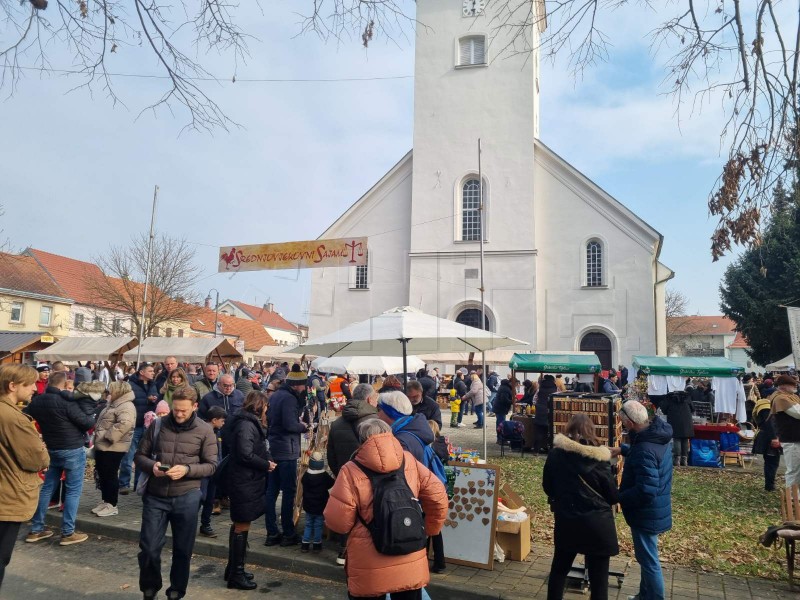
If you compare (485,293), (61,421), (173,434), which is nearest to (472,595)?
(173,434)

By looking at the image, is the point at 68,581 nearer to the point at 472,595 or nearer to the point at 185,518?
the point at 185,518

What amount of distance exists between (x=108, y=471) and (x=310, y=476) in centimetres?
311

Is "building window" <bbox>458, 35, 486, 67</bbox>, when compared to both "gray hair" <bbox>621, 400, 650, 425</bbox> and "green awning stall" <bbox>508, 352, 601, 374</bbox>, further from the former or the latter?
"gray hair" <bbox>621, 400, 650, 425</bbox>

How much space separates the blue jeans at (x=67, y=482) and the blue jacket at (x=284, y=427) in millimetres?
2103

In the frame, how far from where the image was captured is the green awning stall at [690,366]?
14.9m

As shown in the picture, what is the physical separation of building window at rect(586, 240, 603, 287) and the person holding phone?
78.1 feet

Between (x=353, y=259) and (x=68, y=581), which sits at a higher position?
(x=353, y=259)

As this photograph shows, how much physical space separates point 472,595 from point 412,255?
22.6m

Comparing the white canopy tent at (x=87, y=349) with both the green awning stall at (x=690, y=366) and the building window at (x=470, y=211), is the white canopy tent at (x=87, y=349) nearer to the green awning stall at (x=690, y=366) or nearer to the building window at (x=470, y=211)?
the building window at (x=470, y=211)

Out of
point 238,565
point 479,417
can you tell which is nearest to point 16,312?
point 479,417

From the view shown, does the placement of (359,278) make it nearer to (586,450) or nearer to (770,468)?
(770,468)

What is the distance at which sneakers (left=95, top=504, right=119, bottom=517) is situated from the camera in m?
7.46

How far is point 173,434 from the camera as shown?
16.1ft

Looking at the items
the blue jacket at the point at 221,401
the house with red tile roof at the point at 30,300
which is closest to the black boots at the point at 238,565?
the blue jacket at the point at 221,401
